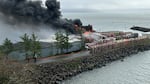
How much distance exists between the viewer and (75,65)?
71750 mm

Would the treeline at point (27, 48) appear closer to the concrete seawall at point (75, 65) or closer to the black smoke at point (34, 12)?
the concrete seawall at point (75, 65)

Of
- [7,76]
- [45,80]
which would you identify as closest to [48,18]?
[45,80]

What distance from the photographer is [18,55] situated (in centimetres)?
7194

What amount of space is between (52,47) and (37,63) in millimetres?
12678

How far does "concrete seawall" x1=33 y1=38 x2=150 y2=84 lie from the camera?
6188 centimetres

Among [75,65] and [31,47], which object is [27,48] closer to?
[31,47]

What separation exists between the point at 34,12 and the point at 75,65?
1479 inches

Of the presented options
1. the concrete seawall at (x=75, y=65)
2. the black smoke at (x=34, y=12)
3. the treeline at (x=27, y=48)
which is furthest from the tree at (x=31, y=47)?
the black smoke at (x=34, y=12)

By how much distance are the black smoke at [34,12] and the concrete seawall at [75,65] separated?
21193mm

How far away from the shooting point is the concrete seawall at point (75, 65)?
2436 inches

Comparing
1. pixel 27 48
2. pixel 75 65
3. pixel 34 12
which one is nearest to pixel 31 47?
pixel 27 48

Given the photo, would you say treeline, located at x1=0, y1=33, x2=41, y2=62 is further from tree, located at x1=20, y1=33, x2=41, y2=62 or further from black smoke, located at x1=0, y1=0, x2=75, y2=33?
black smoke, located at x1=0, y1=0, x2=75, y2=33

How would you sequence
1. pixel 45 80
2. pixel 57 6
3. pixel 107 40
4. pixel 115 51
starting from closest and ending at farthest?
pixel 45 80, pixel 115 51, pixel 107 40, pixel 57 6

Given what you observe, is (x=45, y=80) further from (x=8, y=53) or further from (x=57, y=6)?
(x=57, y=6)
